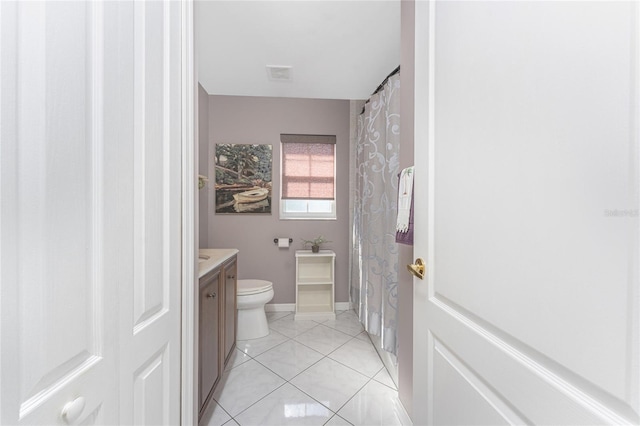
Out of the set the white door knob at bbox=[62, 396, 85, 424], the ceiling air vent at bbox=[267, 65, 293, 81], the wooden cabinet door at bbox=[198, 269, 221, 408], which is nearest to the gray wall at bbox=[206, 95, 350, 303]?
the ceiling air vent at bbox=[267, 65, 293, 81]

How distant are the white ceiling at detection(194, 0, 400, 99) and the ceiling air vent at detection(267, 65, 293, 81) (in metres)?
0.04

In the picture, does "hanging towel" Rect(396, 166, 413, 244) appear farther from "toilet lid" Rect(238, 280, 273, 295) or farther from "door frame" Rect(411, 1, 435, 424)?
"toilet lid" Rect(238, 280, 273, 295)

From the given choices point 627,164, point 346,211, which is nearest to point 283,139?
point 346,211

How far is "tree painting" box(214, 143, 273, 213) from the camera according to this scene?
3051 millimetres

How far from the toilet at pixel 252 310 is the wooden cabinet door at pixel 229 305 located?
0.26 metres

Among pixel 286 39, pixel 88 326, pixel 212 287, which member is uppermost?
pixel 286 39

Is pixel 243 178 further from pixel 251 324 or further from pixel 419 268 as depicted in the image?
pixel 419 268

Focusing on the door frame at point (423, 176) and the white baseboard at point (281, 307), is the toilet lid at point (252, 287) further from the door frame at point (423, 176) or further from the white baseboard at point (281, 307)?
the door frame at point (423, 176)

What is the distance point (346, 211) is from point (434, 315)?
2.38m

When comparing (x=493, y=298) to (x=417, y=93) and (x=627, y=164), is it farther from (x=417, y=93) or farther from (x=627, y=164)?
(x=417, y=93)

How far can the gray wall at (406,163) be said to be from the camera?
1.31m

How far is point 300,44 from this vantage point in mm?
1976

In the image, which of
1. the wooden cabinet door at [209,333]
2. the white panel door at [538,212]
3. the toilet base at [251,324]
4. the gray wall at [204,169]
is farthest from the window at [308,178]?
the white panel door at [538,212]

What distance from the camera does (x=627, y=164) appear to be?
35 cm
